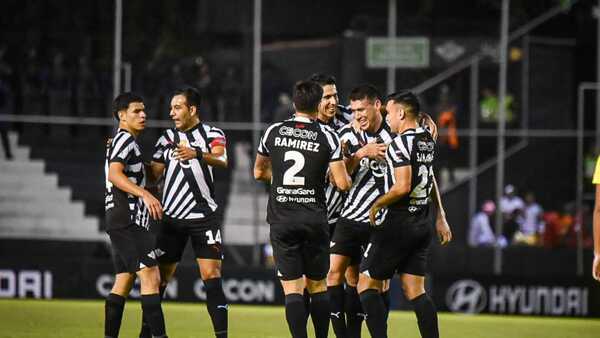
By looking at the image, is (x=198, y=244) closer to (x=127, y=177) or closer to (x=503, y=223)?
(x=127, y=177)

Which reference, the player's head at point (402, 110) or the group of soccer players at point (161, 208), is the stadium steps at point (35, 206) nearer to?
the group of soccer players at point (161, 208)

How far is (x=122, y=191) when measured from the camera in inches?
427

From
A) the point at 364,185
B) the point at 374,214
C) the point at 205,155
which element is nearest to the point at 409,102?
the point at 374,214

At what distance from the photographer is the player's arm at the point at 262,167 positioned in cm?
1033

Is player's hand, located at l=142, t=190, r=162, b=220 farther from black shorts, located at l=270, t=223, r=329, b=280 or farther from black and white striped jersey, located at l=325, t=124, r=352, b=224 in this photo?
black and white striped jersey, located at l=325, t=124, r=352, b=224

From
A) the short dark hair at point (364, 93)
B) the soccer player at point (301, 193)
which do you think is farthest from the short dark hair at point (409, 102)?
the short dark hair at point (364, 93)

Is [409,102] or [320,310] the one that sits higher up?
[409,102]

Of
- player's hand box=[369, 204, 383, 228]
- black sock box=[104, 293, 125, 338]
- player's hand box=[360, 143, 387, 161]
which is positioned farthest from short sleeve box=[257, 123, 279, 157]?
black sock box=[104, 293, 125, 338]

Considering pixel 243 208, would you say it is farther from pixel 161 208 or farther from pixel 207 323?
pixel 161 208

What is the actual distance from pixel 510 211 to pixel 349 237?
10.6 meters

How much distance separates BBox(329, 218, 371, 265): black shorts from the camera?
11.2 metres

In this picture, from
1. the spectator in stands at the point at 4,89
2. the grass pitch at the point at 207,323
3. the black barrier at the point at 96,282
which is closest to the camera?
the grass pitch at the point at 207,323

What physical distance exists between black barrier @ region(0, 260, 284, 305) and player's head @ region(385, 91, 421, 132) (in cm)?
929

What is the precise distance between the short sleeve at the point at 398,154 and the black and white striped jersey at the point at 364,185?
107cm
